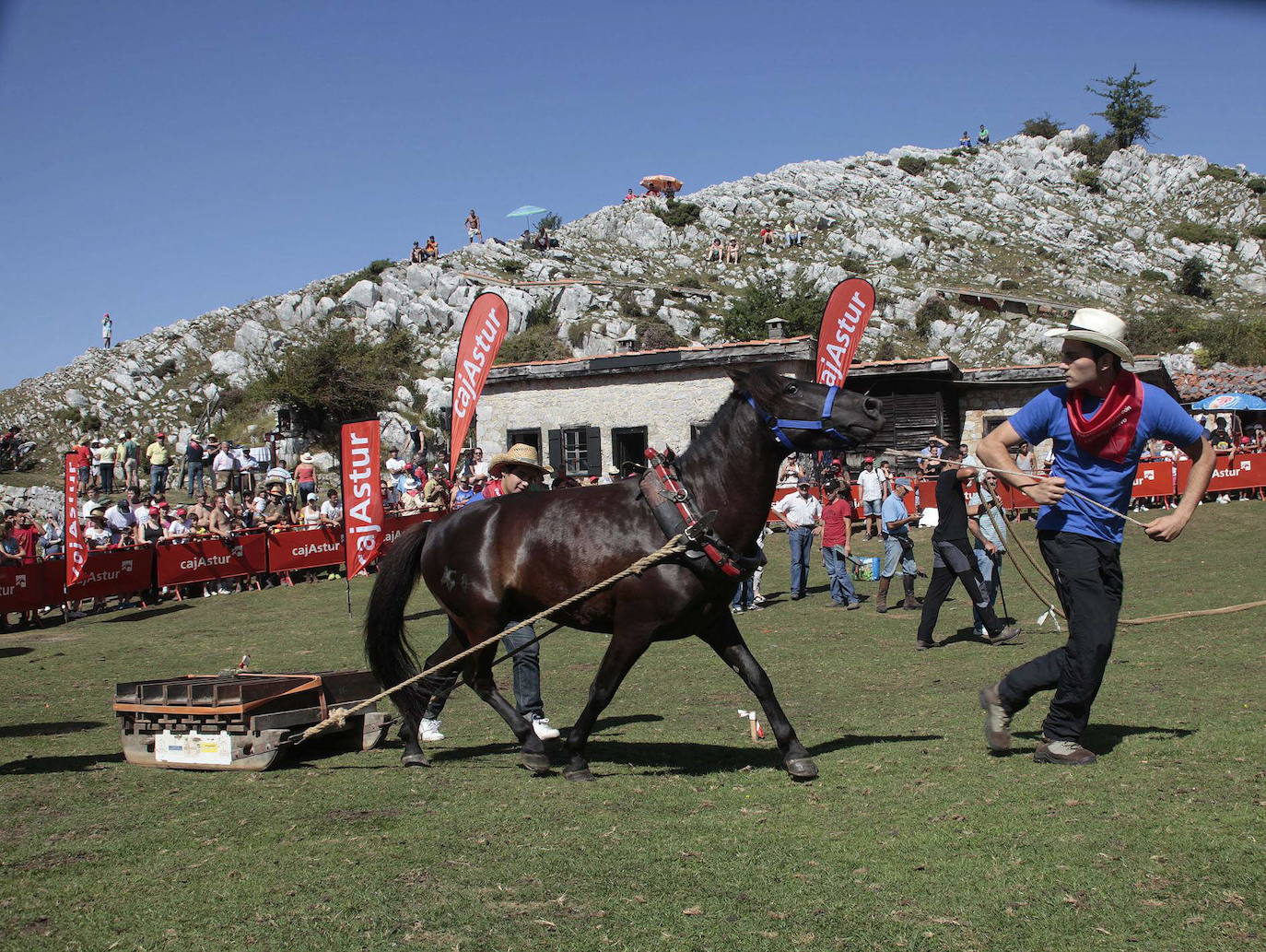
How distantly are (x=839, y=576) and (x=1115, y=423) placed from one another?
10.6 m

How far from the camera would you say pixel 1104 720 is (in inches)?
275

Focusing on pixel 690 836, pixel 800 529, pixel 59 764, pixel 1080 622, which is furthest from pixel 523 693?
pixel 800 529

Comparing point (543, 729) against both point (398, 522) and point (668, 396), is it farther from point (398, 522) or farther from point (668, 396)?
point (668, 396)

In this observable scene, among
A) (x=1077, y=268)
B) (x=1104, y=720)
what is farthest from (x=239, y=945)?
(x=1077, y=268)

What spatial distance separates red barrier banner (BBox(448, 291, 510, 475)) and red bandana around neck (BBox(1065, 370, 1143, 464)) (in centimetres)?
1248

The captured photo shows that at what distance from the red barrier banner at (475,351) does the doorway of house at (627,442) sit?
12.9 m

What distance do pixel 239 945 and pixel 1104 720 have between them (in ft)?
18.5

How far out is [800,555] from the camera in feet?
56.5

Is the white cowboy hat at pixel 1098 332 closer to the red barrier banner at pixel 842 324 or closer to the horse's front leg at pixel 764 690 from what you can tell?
the horse's front leg at pixel 764 690

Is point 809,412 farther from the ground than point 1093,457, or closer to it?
Answer: farther from the ground

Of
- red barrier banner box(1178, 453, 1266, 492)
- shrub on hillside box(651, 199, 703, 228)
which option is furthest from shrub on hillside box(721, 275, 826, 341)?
red barrier banner box(1178, 453, 1266, 492)

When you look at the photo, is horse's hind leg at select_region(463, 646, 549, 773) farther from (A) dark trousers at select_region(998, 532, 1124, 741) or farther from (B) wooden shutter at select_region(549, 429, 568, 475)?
(B) wooden shutter at select_region(549, 429, 568, 475)

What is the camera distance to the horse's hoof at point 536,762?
21.7ft

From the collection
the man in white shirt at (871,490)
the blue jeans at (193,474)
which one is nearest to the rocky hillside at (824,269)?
the blue jeans at (193,474)
